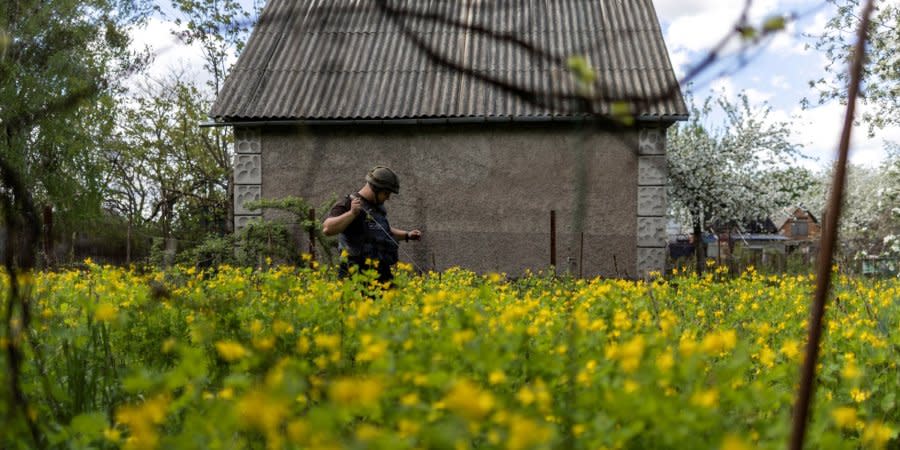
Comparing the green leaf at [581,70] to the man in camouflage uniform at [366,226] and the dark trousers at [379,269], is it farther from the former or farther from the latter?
the dark trousers at [379,269]

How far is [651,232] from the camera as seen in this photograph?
9875 millimetres

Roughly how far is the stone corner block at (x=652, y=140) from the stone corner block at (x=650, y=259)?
1351mm

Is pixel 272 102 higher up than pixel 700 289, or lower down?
higher up

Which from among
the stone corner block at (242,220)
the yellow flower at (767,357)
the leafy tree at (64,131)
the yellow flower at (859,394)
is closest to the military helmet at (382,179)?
the yellow flower at (767,357)

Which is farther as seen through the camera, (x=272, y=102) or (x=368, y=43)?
(x=368, y=43)

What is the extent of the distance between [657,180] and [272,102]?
5633 mm

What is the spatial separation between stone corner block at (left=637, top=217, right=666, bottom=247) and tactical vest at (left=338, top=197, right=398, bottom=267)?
5451 mm

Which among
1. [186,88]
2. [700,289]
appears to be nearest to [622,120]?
[700,289]

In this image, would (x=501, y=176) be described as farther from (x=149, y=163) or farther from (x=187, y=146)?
(x=149, y=163)

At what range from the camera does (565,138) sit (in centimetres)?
1008

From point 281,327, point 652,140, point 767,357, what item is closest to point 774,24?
point 767,357

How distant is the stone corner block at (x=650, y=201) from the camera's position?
990cm

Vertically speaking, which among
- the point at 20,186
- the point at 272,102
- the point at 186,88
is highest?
the point at 186,88

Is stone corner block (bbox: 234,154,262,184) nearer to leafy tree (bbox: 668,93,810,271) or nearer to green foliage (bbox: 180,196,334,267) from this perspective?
green foliage (bbox: 180,196,334,267)
